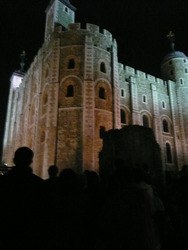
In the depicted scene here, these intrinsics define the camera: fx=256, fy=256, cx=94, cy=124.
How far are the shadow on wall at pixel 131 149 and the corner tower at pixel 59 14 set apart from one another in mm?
15038

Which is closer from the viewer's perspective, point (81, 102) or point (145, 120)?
point (81, 102)

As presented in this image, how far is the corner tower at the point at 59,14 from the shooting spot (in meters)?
24.9

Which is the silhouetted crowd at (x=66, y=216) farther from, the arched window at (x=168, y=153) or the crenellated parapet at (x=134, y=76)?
the arched window at (x=168, y=153)

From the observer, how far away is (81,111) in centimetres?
1959

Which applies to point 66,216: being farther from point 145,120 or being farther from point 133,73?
point 133,73

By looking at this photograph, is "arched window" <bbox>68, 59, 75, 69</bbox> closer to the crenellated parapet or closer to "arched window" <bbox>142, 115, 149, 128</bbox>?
the crenellated parapet

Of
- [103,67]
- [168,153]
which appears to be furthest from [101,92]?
[168,153]

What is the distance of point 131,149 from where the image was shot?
1360 cm

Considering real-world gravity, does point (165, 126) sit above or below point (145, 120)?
below

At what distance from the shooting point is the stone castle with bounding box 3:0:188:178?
18.9 metres

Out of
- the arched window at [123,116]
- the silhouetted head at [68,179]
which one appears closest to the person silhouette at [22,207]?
the silhouetted head at [68,179]

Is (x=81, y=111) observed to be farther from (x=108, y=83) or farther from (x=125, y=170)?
(x=125, y=170)

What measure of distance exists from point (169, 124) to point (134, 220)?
1106 inches

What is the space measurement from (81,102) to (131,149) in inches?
301
